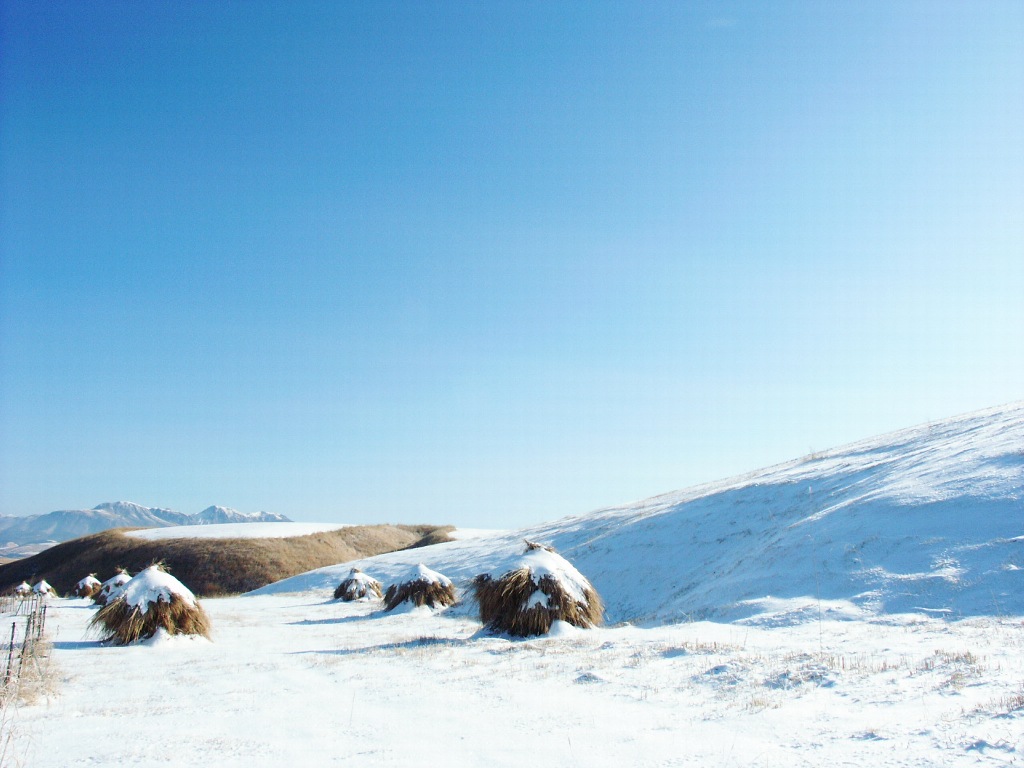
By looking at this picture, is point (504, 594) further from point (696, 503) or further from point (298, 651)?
point (696, 503)

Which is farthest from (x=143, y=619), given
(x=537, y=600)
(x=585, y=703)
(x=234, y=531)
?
(x=234, y=531)

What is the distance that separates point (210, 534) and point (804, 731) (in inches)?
3040

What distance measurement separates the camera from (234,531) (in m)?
73.8

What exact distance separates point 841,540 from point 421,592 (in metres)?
15.4

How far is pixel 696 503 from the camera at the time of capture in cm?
2717

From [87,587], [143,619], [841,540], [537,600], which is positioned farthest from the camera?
[87,587]

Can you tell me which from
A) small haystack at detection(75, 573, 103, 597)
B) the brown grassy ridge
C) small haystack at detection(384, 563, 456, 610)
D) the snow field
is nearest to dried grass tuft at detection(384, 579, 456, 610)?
small haystack at detection(384, 563, 456, 610)

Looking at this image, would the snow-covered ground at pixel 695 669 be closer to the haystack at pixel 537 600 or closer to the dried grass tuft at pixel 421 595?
Result: the haystack at pixel 537 600

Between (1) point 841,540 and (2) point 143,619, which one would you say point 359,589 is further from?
(1) point 841,540

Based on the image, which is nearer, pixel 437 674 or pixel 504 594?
pixel 437 674

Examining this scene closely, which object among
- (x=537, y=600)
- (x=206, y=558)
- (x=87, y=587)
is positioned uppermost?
(x=537, y=600)

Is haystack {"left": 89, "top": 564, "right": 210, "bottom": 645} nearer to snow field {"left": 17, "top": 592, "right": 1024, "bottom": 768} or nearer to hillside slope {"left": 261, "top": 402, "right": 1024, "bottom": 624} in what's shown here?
snow field {"left": 17, "top": 592, "right": 1024, "bottom": 768}

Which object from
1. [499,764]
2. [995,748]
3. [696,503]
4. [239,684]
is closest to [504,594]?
[239,684]

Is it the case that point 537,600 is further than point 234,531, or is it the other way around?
point 234,531
